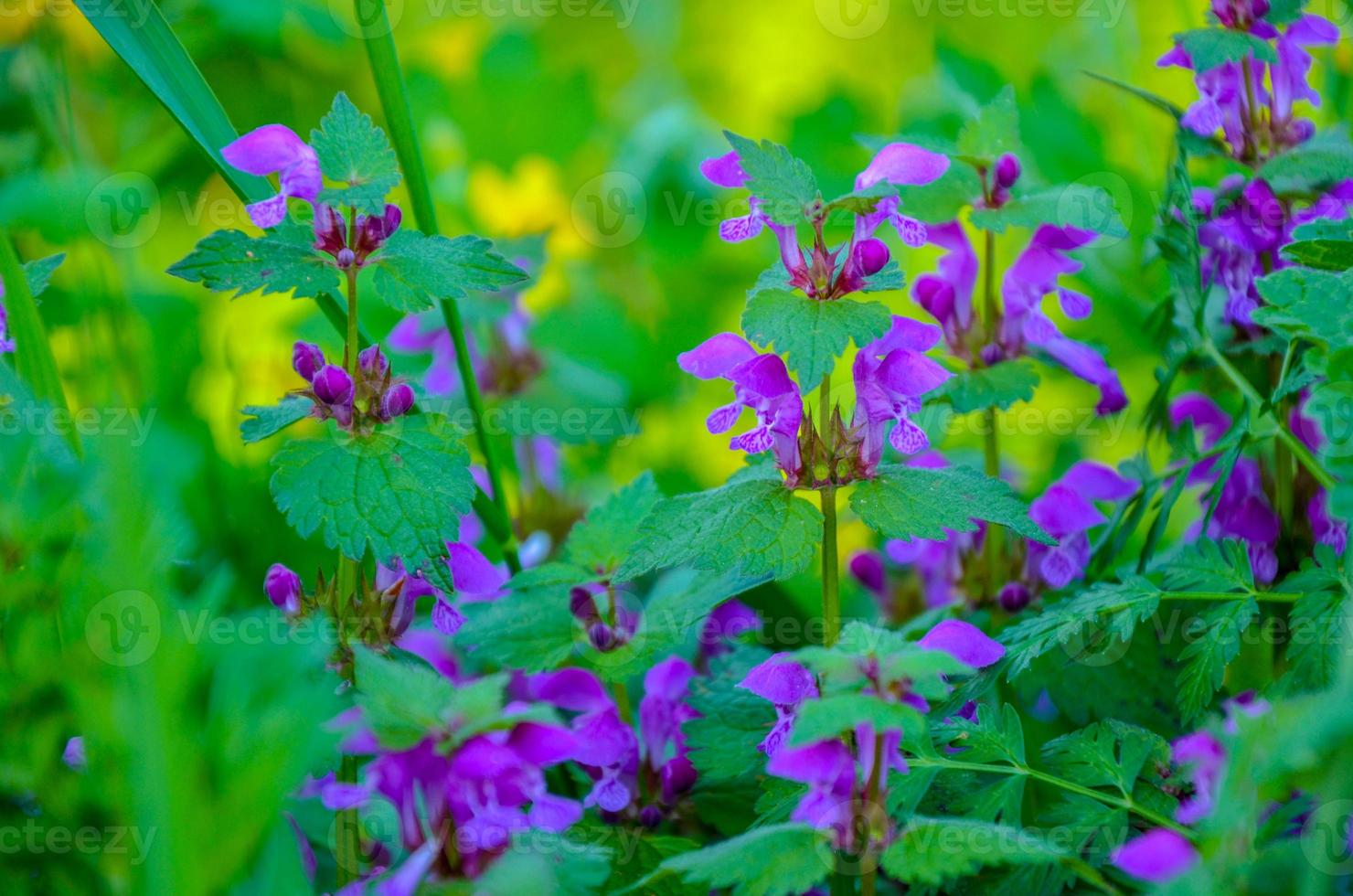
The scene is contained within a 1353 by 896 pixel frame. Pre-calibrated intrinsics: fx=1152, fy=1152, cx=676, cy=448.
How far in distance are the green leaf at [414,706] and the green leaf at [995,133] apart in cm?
71

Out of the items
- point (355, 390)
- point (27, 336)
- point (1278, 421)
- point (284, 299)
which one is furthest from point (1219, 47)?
point (284, 299)

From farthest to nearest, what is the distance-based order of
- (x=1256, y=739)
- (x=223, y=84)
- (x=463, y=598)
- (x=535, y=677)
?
(x=223, y=84) → (x=463, y=598) → (x=535, y=677) → (x=1256, y=739)

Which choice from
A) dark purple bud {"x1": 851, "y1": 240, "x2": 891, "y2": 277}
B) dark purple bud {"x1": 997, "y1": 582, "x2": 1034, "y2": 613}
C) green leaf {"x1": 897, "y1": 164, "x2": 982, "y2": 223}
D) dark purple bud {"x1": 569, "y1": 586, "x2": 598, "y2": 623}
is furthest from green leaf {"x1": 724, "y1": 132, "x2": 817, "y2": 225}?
dark purple bud {"x1": 997, "y1": 582, "x2": 1034, "y2": 613}

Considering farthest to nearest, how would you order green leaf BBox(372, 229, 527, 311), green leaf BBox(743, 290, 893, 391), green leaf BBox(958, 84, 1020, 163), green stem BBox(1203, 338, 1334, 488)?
1. green leaf BBox(958, 84, 1020, 163)
2. green stem BBox(1203, 338, 1334, 488)
3. green leaf BBox(372, 229, 527, 311)
4. green leaf BBox(743, 290, 893, 391)

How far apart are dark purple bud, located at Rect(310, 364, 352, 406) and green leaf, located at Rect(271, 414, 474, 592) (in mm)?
29

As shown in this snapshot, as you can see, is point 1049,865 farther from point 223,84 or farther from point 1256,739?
point 223,84

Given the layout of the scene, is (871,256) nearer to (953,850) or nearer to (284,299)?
(953,850)

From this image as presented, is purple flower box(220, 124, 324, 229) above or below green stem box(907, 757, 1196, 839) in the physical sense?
above

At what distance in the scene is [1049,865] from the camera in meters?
0.75

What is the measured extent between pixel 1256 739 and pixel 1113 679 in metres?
0.51

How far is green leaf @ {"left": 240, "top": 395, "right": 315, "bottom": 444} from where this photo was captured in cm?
85

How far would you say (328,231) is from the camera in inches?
35.2

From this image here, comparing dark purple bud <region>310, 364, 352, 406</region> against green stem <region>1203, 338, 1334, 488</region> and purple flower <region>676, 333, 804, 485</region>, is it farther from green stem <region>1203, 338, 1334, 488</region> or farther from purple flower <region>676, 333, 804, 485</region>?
green stem <region>1203, 338, 1334, 488</region>

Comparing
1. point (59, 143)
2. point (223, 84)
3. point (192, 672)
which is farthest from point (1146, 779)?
point (223, 84)
